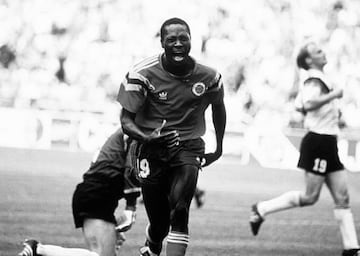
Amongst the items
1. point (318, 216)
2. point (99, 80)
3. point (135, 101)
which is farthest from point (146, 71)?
point (99, 80)

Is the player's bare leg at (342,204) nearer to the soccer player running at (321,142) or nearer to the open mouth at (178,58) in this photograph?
the soccer player running at (321,142)

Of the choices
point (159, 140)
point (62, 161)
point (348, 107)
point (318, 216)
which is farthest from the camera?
point (348, 107)

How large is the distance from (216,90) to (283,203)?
3824 mm

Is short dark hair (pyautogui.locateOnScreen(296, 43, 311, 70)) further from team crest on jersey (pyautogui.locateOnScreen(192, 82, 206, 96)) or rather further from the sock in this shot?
the sock

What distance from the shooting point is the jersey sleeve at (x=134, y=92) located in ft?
24.6

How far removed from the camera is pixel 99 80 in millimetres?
23484

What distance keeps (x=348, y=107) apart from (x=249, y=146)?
347 cm

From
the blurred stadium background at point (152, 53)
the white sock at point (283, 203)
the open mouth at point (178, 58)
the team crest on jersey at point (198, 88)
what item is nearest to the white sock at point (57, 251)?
the team crest on jersey at point (198, 88)

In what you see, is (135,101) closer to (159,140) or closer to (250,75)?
(159,140)

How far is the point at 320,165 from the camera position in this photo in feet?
34.6

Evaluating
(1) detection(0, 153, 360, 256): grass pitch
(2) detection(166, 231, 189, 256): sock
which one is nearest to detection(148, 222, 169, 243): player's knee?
(2) detection(166, 231, 189, 256): sock

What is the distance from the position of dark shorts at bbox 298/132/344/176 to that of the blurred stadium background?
9.00 m

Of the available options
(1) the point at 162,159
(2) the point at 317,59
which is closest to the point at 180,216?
(1) the point at 162,159

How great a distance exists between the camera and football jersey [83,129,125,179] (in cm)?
747
